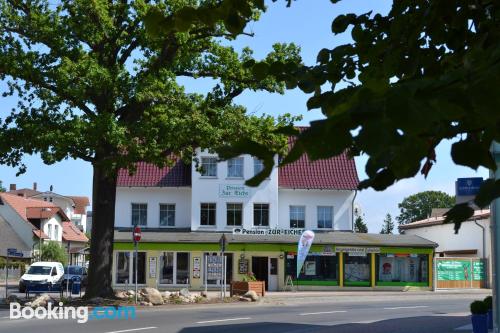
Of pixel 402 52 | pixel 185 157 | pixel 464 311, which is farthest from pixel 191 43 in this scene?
pixel 402 52

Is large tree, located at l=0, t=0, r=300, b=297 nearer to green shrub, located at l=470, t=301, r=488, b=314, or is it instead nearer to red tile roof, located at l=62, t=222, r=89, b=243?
green shrub, located at l=470, t=301, r=488, b=314

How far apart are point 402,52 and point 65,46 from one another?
71.5ft

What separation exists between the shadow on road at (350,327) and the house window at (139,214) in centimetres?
2863

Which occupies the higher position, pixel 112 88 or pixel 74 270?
pixel 112 88

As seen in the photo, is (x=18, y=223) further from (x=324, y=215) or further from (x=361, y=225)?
(x=361, y=225)

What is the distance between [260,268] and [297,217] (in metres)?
5.25

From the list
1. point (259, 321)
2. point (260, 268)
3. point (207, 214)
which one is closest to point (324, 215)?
point (260, 268)

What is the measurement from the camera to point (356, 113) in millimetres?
2107

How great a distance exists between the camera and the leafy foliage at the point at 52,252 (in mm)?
64562

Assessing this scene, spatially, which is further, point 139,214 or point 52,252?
point 52,252

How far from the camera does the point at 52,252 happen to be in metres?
64.8

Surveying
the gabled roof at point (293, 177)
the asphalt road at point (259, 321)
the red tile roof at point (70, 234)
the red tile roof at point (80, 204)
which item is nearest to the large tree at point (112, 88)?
the asphalt road at point (259, 321)

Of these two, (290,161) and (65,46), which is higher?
(65,46)

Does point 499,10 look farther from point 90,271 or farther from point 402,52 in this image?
point 90,271
